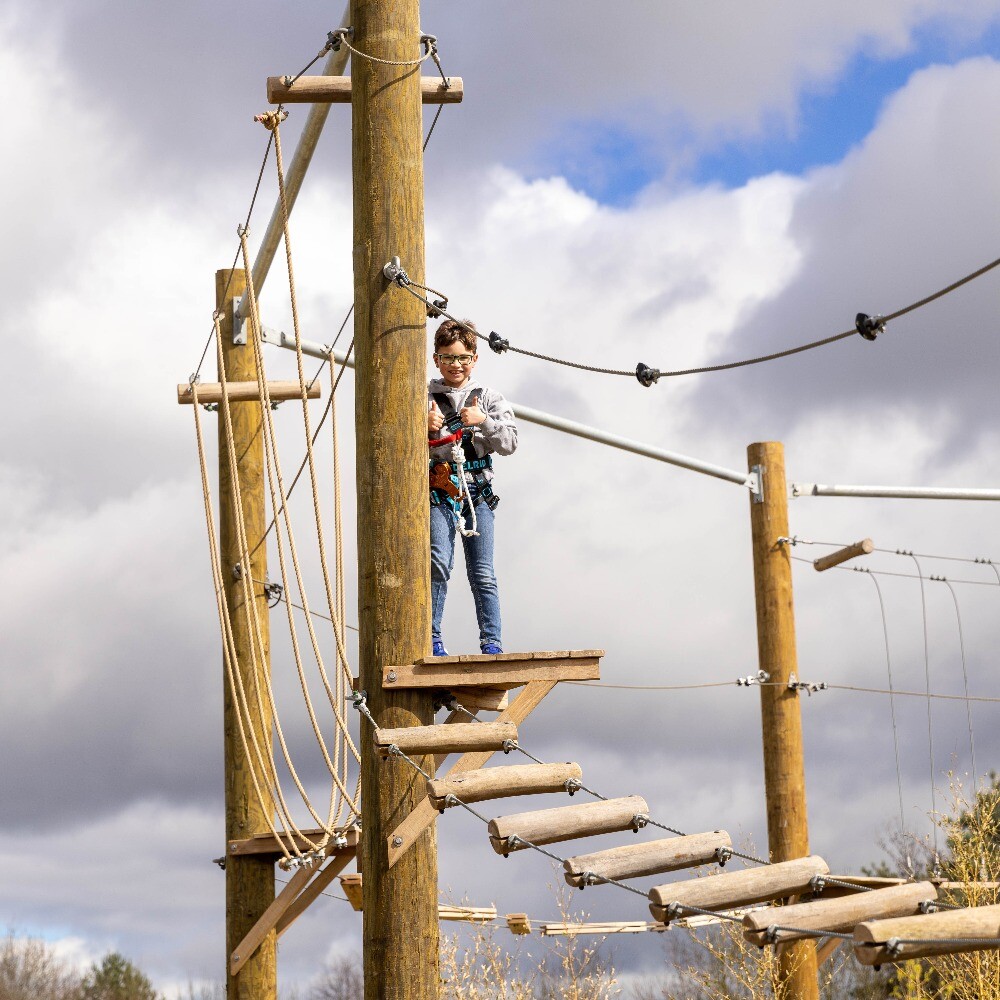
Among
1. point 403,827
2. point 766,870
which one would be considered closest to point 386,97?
point 403,827

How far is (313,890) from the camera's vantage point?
34.9 ft

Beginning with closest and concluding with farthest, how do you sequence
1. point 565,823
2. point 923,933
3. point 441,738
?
point 923,933
point 565,823
point 441,738

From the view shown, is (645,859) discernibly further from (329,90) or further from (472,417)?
(329,90)

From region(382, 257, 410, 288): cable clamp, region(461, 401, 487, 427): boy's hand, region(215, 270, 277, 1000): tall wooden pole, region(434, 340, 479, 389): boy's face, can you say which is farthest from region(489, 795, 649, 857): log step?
region(215, 270, 277, 1000): tall wooden pole

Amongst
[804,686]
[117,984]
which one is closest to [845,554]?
[804,686]

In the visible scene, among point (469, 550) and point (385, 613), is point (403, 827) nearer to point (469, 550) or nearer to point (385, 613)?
point (385, 613)

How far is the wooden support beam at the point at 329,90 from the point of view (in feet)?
25.3

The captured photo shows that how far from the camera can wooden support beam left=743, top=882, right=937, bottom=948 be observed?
5.24 m

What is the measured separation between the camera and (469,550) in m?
7.81

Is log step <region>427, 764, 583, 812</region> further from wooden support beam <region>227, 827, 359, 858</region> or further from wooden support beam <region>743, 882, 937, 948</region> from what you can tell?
wooden support beam <region>227, 827, 359, 858</region>

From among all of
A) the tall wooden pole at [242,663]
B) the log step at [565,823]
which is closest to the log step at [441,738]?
the log step at [565,823]

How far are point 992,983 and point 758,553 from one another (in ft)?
11.5

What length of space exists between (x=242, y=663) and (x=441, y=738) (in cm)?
486

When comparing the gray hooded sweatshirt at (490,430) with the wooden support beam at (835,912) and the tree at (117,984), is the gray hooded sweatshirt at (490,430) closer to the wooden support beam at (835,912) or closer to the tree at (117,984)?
the wooden support beam at (835,912)
